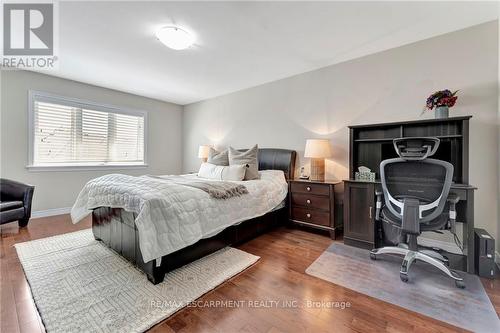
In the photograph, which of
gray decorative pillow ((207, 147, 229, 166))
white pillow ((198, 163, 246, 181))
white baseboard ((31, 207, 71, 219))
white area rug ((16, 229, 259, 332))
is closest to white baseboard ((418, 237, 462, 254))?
white area rug ((16, 229, 259, 332))

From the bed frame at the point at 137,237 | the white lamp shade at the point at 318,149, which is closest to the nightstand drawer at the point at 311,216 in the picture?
the bed frame at the point at 137,237

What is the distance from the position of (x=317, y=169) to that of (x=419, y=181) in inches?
53.3

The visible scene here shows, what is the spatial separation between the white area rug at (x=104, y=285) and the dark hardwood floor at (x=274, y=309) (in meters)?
0.07

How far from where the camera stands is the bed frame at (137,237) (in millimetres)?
1841

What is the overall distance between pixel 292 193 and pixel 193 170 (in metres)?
3.21

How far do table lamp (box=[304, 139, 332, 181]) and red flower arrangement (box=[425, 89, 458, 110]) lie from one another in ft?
3.92

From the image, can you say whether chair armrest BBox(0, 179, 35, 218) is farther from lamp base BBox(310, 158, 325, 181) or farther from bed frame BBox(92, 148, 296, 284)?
lamp base BBox(310, 158, 325, 181)

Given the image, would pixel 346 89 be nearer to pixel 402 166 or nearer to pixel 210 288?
pixel 402 166

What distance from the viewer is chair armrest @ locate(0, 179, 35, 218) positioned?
3006 millimetres

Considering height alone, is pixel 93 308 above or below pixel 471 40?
below

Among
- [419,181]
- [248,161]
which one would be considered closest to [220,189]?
[248,161]

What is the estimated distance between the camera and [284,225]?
3.36 m

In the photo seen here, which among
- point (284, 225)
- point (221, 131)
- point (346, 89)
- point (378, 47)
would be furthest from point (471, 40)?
point (221, 131)

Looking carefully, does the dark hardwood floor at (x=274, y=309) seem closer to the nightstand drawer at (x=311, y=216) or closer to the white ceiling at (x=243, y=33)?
the nightstand drawer at (x=311, y=216)
